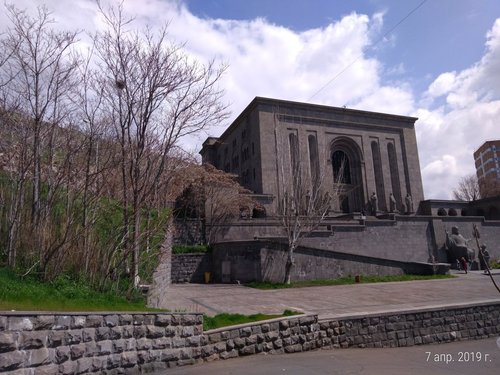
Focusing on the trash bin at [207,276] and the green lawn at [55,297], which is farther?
the trash bin at [207,276]

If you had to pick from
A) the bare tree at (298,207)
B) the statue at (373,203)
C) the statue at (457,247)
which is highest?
the statue at (373,203)

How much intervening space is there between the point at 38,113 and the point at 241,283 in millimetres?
13516

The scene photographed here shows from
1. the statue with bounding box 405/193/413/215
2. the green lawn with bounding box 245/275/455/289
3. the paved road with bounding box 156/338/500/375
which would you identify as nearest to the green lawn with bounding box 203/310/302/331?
the paved road with bounding box 156/338/500/375

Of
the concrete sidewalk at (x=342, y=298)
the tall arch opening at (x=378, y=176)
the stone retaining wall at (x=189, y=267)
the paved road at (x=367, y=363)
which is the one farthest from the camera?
the tall arch opening at (x=378, y=176)

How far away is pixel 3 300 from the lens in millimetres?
5758

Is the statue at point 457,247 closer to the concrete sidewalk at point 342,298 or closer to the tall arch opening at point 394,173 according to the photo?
the concrete sidewalk at point 342,298

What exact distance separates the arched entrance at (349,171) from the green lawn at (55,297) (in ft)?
116

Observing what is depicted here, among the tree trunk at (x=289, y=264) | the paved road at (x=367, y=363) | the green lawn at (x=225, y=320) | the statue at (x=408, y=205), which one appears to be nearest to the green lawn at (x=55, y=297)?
the green lawn at (x=225, y=320)

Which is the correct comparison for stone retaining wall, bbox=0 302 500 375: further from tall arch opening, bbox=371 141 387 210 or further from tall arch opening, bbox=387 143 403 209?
tall arch opening, bbox=387 143 403 209

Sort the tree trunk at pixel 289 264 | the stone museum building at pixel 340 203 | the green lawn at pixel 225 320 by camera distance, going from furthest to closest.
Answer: the stone museum building at pixel 340 203 < the tree trunk at pixel 289 264 < the green lawn at pixel 225 320

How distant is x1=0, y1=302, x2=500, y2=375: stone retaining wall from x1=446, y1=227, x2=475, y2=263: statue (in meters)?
19.3

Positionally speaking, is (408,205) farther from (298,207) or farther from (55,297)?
(55,297)

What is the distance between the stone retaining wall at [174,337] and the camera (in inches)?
205

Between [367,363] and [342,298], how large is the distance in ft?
21.0
